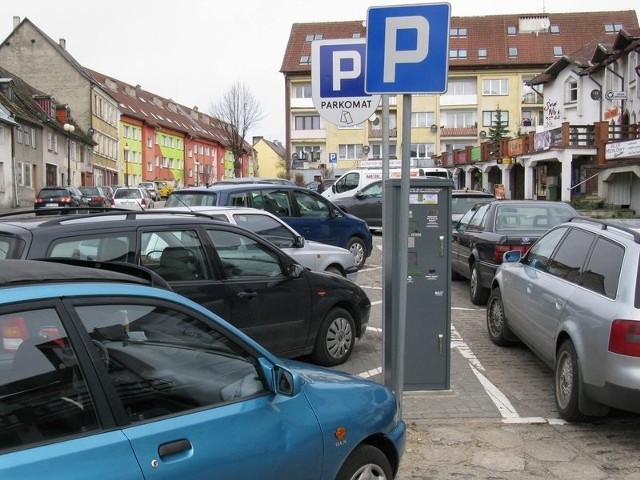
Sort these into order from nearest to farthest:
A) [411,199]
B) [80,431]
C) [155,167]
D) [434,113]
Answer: [80,431] → [411,199] → [434,113] → [155,167]

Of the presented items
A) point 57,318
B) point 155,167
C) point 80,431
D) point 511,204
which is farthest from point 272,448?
point 155,167

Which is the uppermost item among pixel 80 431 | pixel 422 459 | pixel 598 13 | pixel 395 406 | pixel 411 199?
pixel 598 13

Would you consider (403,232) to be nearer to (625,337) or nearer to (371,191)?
(625,337)

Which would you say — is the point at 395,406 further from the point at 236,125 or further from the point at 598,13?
the point at 598,13

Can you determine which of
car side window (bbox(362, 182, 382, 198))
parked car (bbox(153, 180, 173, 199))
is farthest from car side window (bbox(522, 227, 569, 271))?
parked car (bbox(153, 180, 173, 199))

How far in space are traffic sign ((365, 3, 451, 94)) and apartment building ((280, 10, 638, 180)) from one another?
201ft

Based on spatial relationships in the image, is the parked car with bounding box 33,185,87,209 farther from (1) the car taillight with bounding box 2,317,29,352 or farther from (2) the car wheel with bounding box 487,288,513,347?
(1) the car taillight with bounding box 2,317,29,352

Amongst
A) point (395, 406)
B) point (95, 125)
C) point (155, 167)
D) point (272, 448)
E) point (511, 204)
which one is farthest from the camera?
point (155, 167)

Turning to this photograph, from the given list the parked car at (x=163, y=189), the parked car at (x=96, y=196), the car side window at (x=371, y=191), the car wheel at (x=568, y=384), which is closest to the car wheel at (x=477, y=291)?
the car wheel at (x=568, y=384)

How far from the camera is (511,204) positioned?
10586mm

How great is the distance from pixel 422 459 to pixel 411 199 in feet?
7.30

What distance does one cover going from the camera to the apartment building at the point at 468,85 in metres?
65.8

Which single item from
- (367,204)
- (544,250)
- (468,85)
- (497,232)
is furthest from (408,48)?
(468,85)

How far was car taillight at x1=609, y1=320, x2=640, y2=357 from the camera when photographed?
452 centimetres
